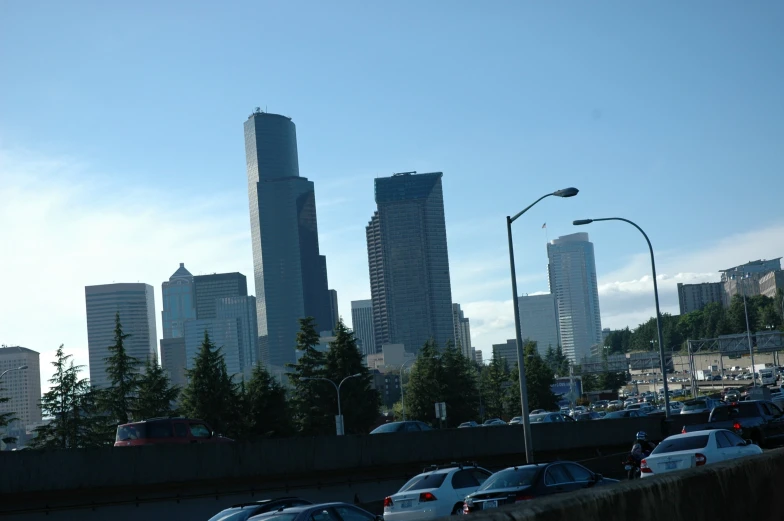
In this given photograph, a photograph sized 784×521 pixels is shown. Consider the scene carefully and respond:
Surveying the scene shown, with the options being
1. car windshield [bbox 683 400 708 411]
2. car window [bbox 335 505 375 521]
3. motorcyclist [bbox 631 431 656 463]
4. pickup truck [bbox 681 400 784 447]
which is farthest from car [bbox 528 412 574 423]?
car window [bbox 335 505 375 521]

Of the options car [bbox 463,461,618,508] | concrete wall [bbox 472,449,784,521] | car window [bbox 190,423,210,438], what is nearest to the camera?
concrete wall [bbox 472,449,784,521]

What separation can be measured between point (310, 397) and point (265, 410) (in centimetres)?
836

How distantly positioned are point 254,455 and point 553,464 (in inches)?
642

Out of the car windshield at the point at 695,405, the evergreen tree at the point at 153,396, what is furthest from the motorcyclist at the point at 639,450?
the evergreen tree at the point at 153,396

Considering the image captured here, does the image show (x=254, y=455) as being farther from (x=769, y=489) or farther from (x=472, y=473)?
(x=769, y=489)

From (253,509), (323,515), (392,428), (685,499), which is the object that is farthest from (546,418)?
(685,499)

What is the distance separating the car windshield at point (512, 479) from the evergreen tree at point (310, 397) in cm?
5989

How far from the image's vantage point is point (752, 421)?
36281 millimetres

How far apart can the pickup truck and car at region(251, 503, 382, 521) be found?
2113cm

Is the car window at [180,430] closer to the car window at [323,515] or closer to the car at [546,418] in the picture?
the car at [546,418]

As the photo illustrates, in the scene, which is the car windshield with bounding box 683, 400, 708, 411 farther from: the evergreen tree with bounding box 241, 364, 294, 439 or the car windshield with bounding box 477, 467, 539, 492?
the car windshield with bounding box 477, 467, 539, 492

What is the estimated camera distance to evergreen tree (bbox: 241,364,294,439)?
7312 cm

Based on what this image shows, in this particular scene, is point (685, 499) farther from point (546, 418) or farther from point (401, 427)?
point (546, 418)

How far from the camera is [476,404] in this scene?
103062 mm
